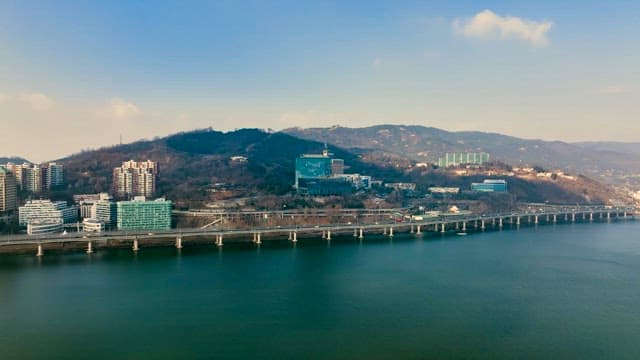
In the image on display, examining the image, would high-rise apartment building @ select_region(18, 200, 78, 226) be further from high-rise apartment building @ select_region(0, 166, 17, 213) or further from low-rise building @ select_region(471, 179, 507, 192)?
low-rise building @ select_region(471, 179, 507, 192)

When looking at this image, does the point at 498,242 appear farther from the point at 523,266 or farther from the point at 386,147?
the point at 386,147

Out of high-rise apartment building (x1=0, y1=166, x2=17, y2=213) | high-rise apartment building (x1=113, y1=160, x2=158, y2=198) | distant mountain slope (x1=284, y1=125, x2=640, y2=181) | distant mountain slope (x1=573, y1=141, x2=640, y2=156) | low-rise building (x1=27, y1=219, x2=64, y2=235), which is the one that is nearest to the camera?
low-rise building (x1=27, y1=219, x2=64, y2=235)

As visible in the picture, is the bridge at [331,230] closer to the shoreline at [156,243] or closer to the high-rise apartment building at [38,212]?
the shoreline at [156,243]

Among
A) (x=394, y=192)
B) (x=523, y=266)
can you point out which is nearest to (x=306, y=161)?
(x=394, y=192)

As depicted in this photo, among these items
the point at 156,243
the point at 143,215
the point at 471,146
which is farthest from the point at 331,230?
the point at 471,146

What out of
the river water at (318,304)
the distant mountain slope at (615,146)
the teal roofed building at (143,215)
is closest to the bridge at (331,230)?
the river water at (318,304)

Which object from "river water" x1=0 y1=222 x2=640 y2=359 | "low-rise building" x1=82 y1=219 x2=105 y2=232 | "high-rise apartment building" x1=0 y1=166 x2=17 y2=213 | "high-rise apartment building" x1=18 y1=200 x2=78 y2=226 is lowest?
"river water" x1=0 y1=222 x2=640 y2=359

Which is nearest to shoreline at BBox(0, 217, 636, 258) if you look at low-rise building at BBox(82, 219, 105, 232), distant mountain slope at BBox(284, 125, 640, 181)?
low-rise building at BBox(82, 219, 105, 232)
